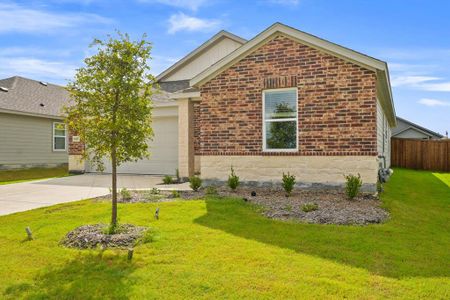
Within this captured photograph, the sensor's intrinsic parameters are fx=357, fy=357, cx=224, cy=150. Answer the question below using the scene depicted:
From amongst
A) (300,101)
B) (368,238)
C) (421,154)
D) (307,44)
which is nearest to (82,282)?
(368,238)

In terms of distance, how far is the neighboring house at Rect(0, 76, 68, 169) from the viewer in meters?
19.6

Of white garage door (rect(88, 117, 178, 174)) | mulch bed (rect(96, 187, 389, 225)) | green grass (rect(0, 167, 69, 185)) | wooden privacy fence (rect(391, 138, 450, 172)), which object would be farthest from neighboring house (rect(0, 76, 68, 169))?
wooden privacy fence (rect(391, 138, 450, 172))

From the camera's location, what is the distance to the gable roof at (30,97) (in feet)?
66.1

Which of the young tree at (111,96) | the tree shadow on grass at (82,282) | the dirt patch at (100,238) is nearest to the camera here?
the tree shadow on grass at (82,282)

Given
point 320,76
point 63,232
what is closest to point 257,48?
point 320,76

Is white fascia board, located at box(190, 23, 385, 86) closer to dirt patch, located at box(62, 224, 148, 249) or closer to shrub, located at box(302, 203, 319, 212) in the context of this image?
shrub, located at box(302, 203, 319, 212)

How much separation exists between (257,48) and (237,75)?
102 cm

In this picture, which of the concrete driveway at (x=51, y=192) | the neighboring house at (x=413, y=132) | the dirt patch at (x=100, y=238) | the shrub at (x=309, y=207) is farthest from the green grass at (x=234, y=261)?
the neighboring house at (x=413, y=132)

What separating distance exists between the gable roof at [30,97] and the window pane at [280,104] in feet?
41.7

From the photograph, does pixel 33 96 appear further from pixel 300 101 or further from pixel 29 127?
pixel 300 101

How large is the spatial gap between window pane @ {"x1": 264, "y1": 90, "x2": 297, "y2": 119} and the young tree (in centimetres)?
541

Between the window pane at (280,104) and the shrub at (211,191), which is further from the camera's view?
the window pane at (280,104)

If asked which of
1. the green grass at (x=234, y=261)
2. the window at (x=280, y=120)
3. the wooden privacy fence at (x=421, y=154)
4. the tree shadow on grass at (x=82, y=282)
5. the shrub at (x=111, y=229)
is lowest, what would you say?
the tree shadow on grass at (x=82, y=282)

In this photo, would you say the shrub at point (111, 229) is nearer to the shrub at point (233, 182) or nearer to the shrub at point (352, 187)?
the shrub at point (233, 182)
